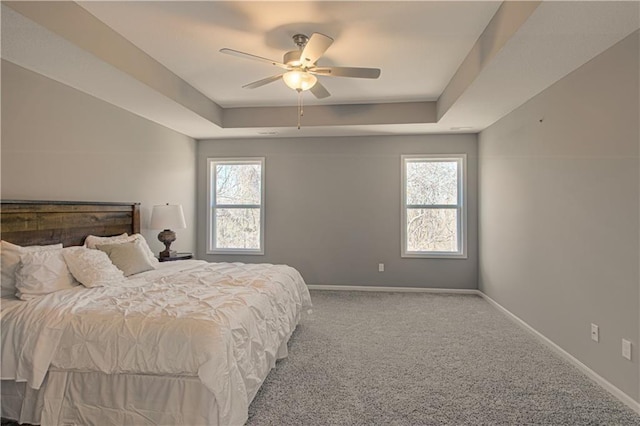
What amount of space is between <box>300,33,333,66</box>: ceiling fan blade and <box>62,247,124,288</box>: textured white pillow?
2.23m

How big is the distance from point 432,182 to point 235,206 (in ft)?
10.5

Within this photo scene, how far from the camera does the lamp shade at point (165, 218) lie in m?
4.43

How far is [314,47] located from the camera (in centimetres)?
260

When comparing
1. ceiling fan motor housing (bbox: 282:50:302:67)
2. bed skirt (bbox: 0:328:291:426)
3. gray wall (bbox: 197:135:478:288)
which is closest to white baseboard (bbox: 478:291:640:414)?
gray wall (bbox: 197:135:478:288)

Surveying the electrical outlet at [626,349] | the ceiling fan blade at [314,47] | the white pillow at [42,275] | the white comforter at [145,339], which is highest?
the ceiling fan blade at [314,47]

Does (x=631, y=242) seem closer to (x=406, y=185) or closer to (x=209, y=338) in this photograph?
(x=209, y=338)

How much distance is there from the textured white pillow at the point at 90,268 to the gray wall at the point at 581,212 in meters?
3.66

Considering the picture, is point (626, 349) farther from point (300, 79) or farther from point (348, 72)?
point (300, 79)

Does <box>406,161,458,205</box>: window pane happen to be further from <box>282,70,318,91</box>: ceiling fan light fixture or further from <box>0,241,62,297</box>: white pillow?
<box>0,241,62,297</box>: white pillow

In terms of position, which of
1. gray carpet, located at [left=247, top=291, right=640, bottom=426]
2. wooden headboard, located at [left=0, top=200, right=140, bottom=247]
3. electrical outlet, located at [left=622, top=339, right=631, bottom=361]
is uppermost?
wooden headboard, located at [left=0, top=200, right=140, bottom=247]

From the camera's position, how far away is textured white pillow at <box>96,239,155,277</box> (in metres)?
3.16

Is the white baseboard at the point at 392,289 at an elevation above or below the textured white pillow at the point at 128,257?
below

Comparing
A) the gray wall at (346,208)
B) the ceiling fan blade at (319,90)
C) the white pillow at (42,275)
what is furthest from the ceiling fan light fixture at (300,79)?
the gray wall at (346,208)

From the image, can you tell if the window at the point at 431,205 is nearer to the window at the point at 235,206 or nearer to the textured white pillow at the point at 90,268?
the window at the point at 235,206
